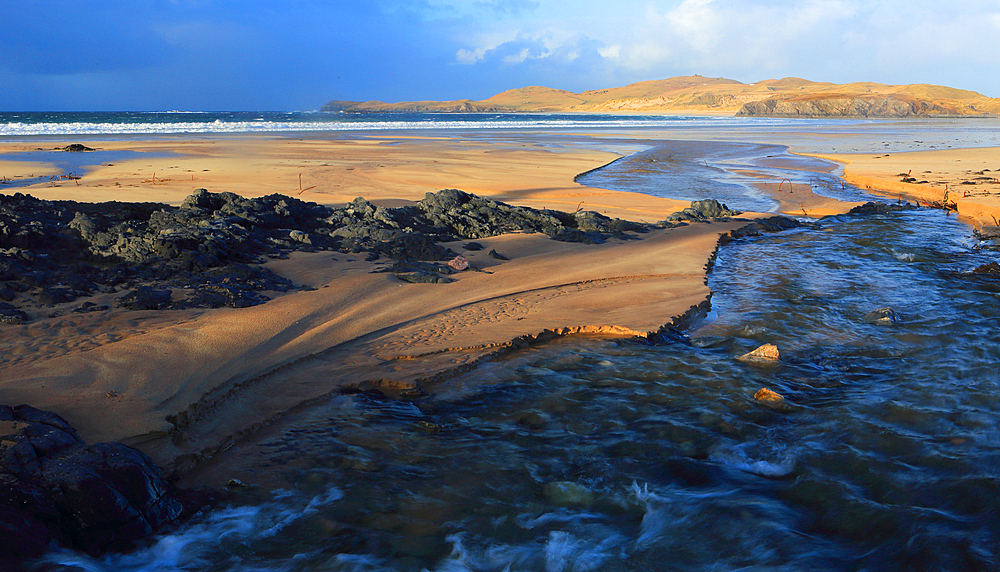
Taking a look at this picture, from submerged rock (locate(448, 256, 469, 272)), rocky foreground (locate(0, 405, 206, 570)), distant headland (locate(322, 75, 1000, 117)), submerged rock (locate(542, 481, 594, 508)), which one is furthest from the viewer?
distant headland (locate(322, 75, 1000, 117))

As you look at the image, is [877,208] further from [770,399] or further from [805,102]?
[805,102]

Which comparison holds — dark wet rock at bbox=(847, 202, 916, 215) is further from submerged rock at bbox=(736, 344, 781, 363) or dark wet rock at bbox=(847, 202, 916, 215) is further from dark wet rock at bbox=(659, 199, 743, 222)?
submerged rock at bbox=(736, 344, 781, 363)

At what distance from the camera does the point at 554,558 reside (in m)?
3.07

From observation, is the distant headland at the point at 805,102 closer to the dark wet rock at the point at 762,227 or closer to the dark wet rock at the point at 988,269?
the dark wet rock at the point at 762,227

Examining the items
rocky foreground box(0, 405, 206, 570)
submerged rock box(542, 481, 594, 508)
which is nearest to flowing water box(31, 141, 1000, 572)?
submerged rock box(542, 481, 594, 508)

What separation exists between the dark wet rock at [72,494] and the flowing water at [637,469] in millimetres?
115

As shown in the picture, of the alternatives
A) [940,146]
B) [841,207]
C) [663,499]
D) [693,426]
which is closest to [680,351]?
[693,426]

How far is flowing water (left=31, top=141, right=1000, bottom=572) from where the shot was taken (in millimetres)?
3062

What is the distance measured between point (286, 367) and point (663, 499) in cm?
296

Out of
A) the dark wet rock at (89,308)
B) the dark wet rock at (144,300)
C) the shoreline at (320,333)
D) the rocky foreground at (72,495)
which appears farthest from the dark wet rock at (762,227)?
the rocky foreground at (72,495)

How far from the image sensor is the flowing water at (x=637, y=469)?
121 inches

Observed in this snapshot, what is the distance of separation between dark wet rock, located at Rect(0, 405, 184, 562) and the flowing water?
4.5 inches

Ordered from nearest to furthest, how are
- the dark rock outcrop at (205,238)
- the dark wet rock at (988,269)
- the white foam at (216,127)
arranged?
the dark rock outcrop at (205,238) → the dark wet rock at (988,269) → the white foam at (216,127)

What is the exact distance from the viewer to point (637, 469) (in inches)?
147
